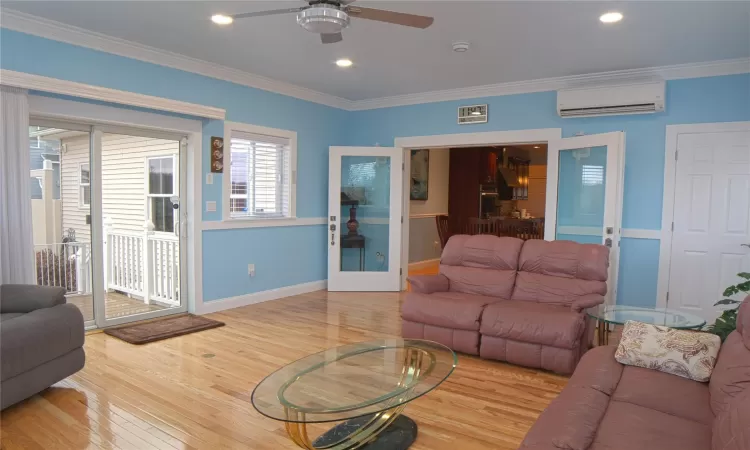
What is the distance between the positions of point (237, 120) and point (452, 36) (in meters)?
2.60

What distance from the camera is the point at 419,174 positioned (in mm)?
8422

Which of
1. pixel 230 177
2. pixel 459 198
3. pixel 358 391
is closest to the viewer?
pixel 358 391

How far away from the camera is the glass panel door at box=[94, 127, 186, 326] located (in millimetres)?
5090

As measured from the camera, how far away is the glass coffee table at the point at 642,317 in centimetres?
321

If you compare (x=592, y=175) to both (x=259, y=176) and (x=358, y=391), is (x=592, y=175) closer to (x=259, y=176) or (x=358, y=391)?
(x=259, y=176)

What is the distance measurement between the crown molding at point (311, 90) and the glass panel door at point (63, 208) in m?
0.74

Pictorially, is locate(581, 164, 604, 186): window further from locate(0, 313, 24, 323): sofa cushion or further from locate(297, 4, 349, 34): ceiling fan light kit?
locate(0, 313, 24, 323): sofa cushion

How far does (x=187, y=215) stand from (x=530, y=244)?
3449mm

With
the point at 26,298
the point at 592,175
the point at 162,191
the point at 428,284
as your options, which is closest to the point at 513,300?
the point at 428,284

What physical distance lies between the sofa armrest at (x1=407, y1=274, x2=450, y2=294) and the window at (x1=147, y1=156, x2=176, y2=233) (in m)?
2.75

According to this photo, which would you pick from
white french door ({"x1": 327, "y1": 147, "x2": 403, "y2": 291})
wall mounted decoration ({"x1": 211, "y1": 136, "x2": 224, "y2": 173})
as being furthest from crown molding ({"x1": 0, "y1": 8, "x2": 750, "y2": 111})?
white french door ({"x1": 327, "y1": 147, "x2": 403, "y2": 291})

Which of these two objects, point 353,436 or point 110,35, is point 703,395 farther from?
point 110,35

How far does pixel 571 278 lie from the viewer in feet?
13.2

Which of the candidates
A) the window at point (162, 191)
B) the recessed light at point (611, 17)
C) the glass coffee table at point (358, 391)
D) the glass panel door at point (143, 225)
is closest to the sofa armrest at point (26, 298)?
the glass panel door at point (143, 225)
